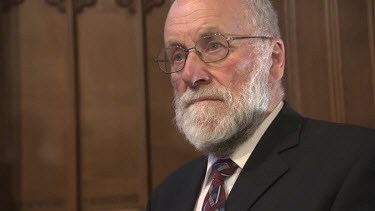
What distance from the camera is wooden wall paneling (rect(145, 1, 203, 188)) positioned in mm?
2844

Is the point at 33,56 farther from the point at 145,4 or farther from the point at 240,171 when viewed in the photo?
the point at 240,171

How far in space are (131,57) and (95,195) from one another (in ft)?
2.92

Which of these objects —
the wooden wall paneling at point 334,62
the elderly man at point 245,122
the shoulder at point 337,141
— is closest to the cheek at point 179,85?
the elderly man at point 245,122

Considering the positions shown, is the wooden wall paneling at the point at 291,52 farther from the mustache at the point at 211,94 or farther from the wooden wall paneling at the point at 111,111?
the mustache at the point at 211,94

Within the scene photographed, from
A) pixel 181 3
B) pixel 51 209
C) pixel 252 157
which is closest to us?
pixel 252 157

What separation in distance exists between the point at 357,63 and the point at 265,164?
5.50 ft

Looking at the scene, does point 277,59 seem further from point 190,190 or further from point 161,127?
point 161,127

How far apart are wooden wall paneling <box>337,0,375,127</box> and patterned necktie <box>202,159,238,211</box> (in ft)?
5.09

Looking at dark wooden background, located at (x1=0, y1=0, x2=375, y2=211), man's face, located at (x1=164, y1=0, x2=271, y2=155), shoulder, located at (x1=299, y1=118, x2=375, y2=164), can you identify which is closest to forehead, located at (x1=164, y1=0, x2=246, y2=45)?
man's face, located at (x1=164, y1=0, x2=271, y2=155)

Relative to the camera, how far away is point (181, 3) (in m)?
1.66

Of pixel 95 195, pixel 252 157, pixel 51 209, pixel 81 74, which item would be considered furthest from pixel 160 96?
pixel 252 157

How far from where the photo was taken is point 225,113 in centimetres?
150

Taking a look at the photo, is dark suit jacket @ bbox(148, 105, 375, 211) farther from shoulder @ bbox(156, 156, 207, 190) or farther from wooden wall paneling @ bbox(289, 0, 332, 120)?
wooden wall paneling @ bbox(289, 0, 332, 120)

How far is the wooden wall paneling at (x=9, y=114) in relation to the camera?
270cm
